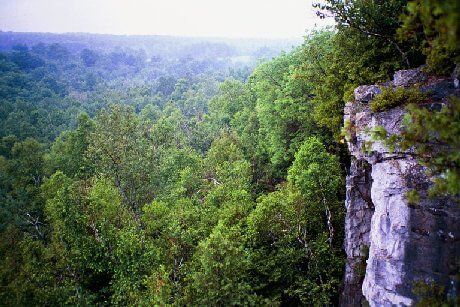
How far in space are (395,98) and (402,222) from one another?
15.0 ft

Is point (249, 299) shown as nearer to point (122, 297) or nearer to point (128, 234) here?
point (122, 297)

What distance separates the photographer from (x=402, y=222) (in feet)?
38.2

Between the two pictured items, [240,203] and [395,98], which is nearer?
[395,98]

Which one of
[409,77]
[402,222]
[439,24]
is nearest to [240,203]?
[402,222]

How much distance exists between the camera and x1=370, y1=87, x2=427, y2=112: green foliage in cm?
1208

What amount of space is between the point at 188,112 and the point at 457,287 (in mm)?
84038

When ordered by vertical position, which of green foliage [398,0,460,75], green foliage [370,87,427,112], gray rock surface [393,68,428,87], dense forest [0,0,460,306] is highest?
green foliage [398,0,460,75]

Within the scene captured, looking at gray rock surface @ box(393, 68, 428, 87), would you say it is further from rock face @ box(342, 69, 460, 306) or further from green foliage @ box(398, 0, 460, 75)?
green foliage @ box(398, 0, 460, 75)

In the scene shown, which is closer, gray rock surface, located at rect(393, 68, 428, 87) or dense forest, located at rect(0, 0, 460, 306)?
gray rock surface, located at rect(393, 68, 428, 87)

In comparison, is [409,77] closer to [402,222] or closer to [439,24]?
[402,222]

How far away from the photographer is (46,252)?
71.5 ft

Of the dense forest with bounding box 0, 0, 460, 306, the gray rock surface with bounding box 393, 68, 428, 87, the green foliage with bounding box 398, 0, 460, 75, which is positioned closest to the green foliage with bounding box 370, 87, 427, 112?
the gray rock surface with bounding box 393, 68, 428, 87

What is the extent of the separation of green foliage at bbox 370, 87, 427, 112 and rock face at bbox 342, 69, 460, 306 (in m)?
0.29

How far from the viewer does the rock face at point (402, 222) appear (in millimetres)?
10641
